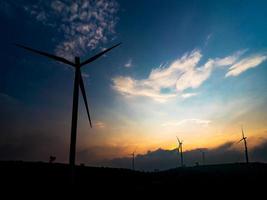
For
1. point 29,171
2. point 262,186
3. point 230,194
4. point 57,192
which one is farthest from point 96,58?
point 262,186

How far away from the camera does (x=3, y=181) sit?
49.9m

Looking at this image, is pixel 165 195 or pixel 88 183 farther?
pixel 88 183

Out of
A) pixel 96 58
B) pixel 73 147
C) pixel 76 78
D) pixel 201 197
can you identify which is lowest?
pixel 201 197

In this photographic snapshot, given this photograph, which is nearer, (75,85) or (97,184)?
(75,85)

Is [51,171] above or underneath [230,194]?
above

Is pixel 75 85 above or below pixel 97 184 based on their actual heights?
above

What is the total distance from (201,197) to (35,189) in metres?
Result: 33.4

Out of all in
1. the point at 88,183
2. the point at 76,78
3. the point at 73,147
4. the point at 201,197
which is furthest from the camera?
the point at 88,183

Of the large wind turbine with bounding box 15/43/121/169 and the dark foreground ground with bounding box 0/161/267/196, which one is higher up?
the large wind turbine with bounding box 15/43/121/169

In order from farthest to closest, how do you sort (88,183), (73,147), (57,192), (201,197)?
(88,183) < (201,197) < (57,192) < (73,147)

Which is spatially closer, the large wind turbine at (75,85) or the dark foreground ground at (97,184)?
the large wind turbine at (75,85)

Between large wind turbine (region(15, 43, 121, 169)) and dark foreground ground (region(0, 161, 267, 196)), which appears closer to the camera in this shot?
large wind turbine (region(15, 43, 121, 169))

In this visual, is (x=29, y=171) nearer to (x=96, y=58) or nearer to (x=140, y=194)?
(x=140, y=194)

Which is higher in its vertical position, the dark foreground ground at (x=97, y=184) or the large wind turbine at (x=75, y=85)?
the large wind turbine at (x=75, y=85)
